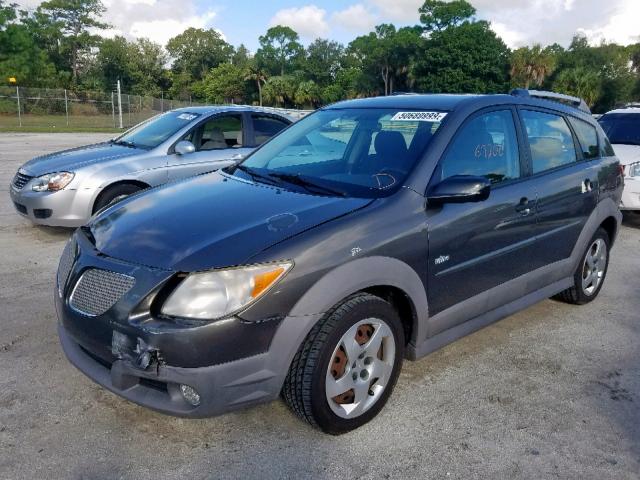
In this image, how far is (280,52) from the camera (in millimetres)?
97812

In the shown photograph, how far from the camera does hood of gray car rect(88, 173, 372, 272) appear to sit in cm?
269

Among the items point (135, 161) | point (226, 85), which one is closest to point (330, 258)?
point (135, 161)

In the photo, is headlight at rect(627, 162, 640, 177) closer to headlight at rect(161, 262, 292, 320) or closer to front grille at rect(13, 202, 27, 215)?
headlight at rect(161, 262, 292, 320)

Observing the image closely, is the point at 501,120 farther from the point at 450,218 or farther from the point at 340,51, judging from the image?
the point at 340,51

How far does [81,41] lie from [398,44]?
39094 millimetres

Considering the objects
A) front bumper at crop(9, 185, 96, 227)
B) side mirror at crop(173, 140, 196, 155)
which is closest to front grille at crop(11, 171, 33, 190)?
front bumper at crop(9, 185, 96, 227)

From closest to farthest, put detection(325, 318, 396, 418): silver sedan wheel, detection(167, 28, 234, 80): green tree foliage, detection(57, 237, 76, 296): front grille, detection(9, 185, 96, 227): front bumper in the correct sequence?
detection(325, 318, 396, 418): silver sedan wheel, detection(57, 237, 76, 296): front grille, detection(9, 185, 96, 227): front bumper, detection(167, 28, 234, 80): green tree foliage

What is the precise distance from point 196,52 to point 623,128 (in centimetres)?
8621

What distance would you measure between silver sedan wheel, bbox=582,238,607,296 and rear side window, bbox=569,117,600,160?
2.29ft

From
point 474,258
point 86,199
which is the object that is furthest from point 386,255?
point 86,199

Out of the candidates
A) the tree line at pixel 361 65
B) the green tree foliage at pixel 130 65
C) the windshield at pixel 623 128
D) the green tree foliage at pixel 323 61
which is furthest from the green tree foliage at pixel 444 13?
the windshield at pixel 623 128

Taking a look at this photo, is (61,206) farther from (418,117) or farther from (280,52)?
(280,52)

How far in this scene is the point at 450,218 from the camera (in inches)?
131

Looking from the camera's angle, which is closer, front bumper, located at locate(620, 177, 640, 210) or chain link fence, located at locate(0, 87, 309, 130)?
front bumper, located at locate(620, 177, 640, 210)
